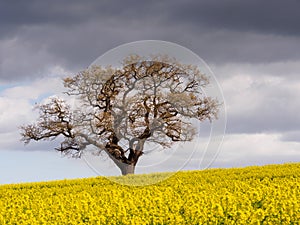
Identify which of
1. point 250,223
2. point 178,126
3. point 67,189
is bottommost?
point 250,223

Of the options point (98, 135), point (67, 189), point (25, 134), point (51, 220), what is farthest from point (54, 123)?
point (51, 220)

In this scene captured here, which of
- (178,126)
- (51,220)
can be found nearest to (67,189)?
(178,126)

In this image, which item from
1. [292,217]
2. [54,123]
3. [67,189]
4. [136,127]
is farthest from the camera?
[54,123]

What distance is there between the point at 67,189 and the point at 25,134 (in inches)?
452

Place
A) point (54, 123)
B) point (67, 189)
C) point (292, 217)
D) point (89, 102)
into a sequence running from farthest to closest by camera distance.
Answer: point (54, 123) → point (67, 189) → point (89, 102) → point (292, 217)

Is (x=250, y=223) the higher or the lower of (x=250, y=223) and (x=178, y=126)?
the lower

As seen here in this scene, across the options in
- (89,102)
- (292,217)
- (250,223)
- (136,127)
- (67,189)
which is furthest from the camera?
(67,189)

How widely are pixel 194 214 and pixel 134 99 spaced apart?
28.2 ft

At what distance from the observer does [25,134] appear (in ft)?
116

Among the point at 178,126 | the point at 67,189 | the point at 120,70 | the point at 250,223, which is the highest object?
the point at 120,70

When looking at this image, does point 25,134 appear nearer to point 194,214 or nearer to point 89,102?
point 89,102

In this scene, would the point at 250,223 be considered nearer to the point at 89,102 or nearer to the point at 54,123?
the point at 89,102

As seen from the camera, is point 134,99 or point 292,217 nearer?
point 292,217

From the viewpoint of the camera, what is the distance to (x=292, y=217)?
11039 millimetres
